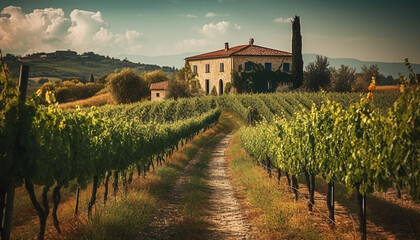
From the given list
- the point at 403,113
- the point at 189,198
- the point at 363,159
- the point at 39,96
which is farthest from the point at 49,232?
the point at 403,113

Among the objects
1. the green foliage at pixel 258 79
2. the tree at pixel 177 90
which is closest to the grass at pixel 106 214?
the tree at pixel 177 90

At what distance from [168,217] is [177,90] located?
137 feet

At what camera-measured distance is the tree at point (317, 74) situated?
1855 inches

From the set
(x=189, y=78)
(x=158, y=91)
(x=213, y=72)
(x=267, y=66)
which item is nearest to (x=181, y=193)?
(x=267, y=66)

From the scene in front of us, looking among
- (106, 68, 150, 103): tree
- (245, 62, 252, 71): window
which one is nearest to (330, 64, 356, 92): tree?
(245, 62, 252, 71): window

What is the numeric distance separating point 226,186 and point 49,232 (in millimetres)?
7566

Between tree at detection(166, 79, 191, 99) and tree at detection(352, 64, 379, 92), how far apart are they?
960 inches

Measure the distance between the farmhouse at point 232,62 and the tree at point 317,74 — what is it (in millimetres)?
5794

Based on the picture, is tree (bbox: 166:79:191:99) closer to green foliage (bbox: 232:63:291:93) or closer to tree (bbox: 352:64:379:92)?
green foliage (bbox: 232:63:291:93)

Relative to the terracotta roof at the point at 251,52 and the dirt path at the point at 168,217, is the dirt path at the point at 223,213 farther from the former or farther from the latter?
the terracotta roof at the point at 251,52

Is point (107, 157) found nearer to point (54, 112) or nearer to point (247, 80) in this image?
point (54, 112)

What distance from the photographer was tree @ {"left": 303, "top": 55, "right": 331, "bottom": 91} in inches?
1855

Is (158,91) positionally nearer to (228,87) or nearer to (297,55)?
(228,87)

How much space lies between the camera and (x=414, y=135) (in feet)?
17.9
